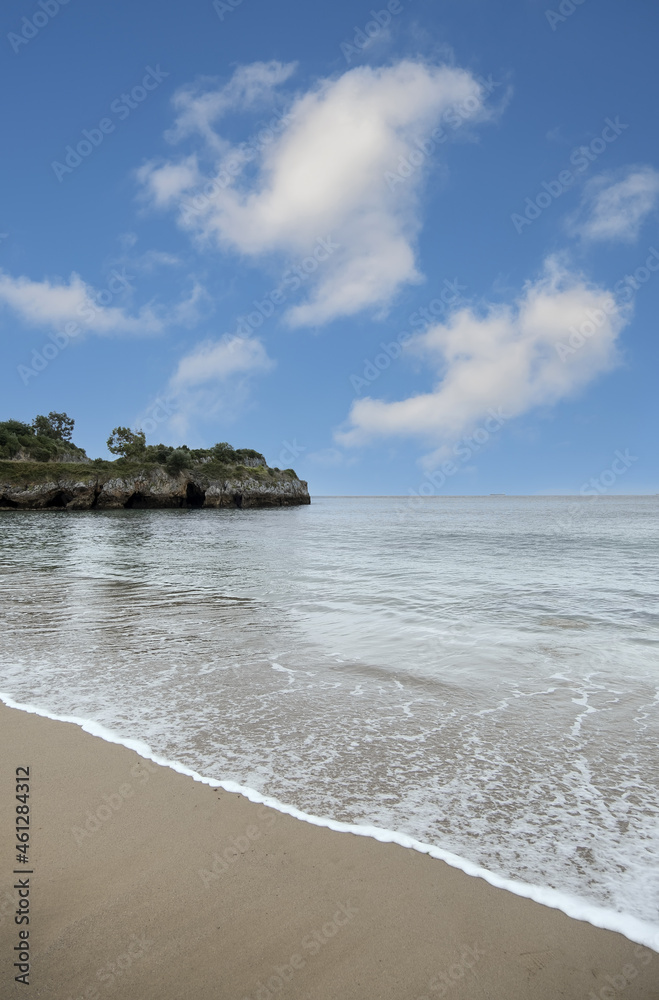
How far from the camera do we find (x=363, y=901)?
9.60 feet

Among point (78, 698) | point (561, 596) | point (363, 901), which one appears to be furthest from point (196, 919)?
point (561, 596)

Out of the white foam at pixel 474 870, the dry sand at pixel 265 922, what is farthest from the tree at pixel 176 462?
the dry sand at pixel 265 922

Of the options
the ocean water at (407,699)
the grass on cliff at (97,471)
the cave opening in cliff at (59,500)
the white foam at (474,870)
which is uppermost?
the grass on cliff at (97,471)

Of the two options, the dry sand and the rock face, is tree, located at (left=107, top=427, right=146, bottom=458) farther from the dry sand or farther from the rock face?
the dry sand

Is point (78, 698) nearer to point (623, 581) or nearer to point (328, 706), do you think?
point (328, 706)

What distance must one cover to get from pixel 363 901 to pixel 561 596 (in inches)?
484

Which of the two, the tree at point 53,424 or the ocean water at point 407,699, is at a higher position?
the tree at point 53,424

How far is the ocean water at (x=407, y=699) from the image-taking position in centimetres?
366

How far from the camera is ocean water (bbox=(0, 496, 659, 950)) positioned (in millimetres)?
3662

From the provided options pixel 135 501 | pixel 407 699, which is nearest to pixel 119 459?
pixel 135 501

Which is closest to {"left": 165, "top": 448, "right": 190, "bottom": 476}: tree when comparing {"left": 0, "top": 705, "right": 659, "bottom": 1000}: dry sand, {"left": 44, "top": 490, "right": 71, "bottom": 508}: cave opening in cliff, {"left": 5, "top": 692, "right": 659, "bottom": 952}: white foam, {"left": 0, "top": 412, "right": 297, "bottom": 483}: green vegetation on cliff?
{"left": 0, "top": 412, "right": 297, "bottom": 483}: green vegetation on cliff

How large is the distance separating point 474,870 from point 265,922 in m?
1.33

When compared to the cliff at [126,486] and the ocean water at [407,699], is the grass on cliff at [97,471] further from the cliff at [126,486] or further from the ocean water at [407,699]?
the ocean water at [407,699]

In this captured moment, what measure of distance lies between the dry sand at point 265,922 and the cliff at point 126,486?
70.9 metres
